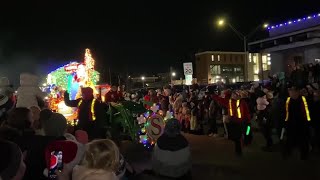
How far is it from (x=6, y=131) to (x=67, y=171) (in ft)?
3.82

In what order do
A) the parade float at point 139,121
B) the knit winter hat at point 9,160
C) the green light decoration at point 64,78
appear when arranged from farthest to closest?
1. the green light decoration at point 64,78
2. the parade float at point 139,121
3. the knit winter hat at point 9,160

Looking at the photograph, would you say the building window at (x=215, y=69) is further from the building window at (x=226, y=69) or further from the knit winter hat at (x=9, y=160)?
the knit winter hat at (x=9, y=160)

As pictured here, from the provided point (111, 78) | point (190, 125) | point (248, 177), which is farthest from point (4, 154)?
point (111, 78)

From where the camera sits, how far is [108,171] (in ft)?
11.6

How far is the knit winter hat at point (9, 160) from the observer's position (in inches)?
127

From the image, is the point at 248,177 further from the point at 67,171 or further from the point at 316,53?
the point at 316,53

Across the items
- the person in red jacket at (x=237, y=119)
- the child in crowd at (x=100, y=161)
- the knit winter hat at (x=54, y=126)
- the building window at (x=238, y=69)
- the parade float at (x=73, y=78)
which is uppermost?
the building window at (x=238, y=69)

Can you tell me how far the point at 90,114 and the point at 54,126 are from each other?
5.58 metres

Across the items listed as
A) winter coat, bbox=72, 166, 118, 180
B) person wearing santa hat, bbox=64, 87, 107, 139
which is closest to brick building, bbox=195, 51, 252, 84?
person wearing santa hat, bbox=64, 87, 107, 139

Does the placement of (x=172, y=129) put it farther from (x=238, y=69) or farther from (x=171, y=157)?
(x=238, y=69)

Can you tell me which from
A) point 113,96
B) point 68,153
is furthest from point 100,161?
point 113,96

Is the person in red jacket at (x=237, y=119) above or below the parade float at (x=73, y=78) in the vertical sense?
below

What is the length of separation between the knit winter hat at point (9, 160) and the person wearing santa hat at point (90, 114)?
23.1 feet

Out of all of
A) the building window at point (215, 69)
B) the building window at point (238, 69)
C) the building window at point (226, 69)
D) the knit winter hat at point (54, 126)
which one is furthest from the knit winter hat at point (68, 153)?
the building window at point (238, 69)
